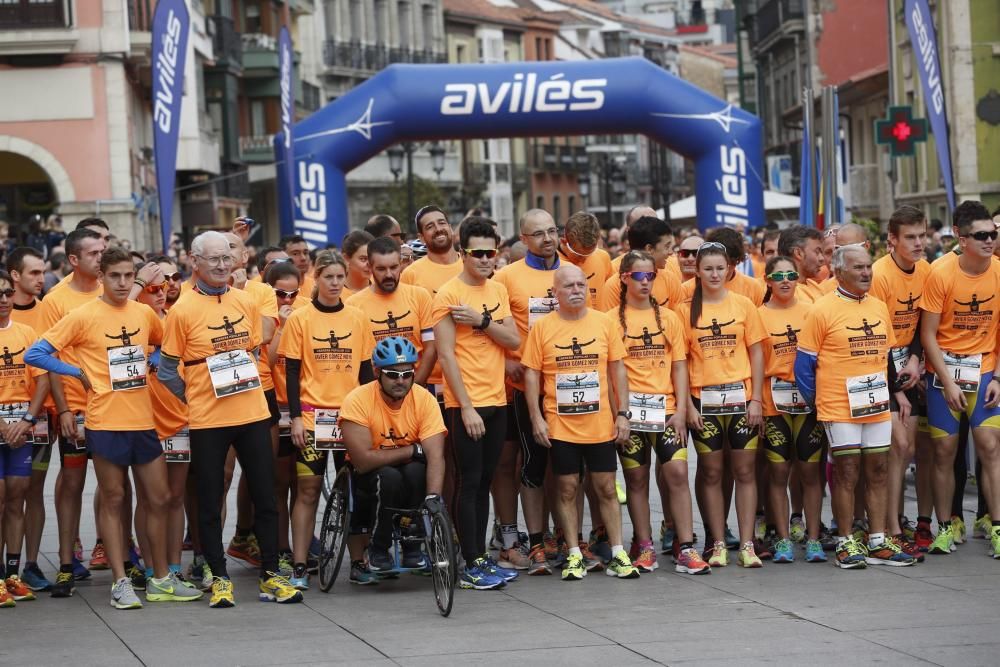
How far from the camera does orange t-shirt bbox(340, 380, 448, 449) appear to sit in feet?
32.4

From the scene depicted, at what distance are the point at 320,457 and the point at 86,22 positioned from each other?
26051 millimetres

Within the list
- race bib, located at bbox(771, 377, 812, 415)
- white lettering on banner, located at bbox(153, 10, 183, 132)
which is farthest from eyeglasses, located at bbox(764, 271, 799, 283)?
white lettering on banner, located at bbox(153, 10, 183, 132)

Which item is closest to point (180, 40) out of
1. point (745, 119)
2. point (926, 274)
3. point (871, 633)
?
point (745, 119)

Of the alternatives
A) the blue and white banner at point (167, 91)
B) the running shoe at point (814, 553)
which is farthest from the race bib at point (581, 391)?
the blue and white banner at point (167, 91)

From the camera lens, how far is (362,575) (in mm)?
10289

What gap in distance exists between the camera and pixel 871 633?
27.6 ft

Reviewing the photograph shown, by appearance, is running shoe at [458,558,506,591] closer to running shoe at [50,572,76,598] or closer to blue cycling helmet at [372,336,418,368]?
blue cycling helmet at [372,336,418,368]

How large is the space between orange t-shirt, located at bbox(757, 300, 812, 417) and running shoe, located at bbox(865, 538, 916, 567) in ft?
3.12

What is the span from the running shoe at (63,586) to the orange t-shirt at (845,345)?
167 inches

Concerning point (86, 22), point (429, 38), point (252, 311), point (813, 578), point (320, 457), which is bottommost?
point (813, 578)

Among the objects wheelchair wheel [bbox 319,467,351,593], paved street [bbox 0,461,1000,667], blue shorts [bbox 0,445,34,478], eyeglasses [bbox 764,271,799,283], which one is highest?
eyeglasses [bbox 764,271,799,283]

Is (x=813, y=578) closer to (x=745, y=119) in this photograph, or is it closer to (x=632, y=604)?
(x=632, y=604)

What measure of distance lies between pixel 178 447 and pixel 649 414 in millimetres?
2591

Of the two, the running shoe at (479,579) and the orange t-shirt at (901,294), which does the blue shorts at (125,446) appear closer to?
the running shoe at (479,579)
